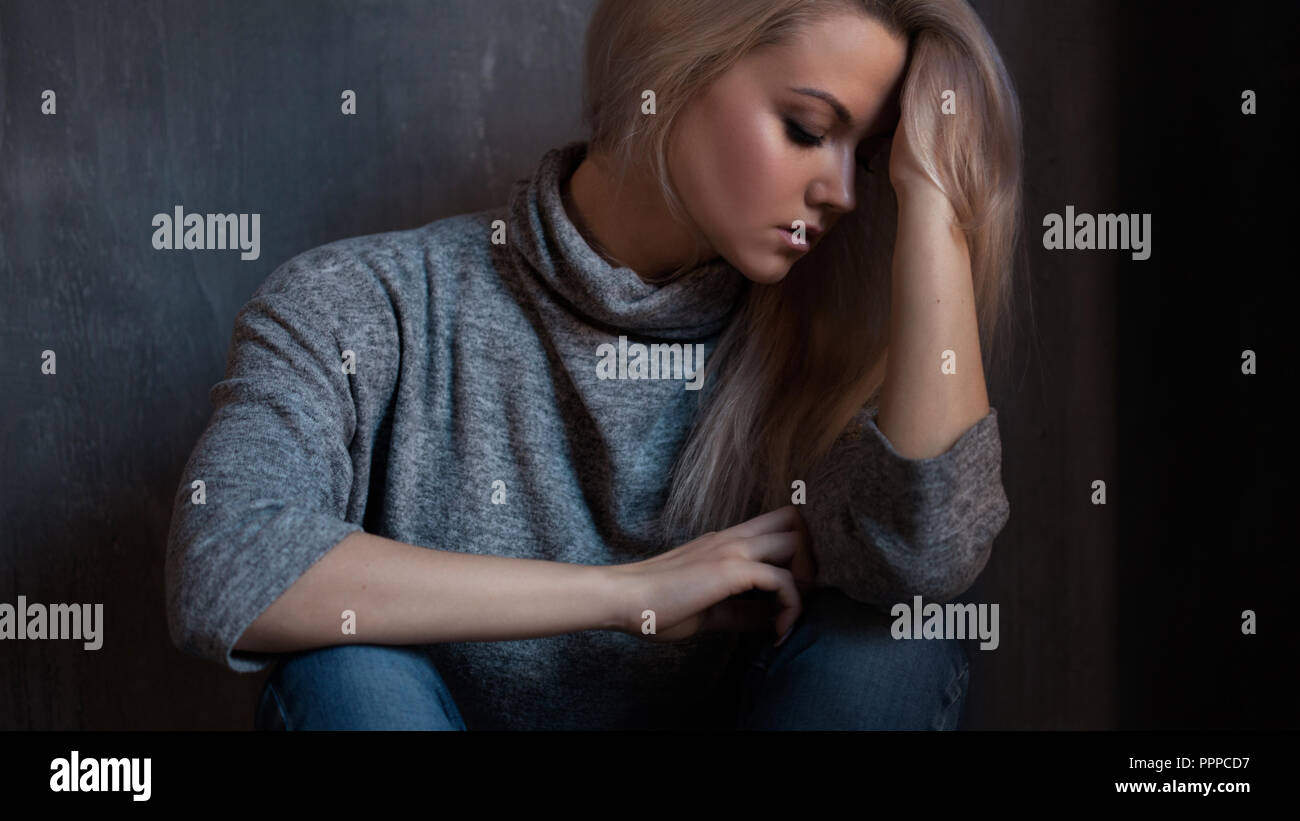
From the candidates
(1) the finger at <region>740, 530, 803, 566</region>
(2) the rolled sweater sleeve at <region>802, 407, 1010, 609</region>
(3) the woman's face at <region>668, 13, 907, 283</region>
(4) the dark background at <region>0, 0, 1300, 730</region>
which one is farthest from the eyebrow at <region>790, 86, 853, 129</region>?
(4) the dark background at <region>0, 0, 1300, 730</region>

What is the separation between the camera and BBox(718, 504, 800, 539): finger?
1042 mm

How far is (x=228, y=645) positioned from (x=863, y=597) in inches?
21.7

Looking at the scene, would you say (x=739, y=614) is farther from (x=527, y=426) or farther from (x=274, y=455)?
(x=274, y=455)

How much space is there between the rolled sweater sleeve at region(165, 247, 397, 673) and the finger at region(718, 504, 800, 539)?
35cm

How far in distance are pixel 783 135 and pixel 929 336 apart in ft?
0.77

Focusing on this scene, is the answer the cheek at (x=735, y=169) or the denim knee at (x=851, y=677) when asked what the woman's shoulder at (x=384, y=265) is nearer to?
the cheek at (x=735, y=169)

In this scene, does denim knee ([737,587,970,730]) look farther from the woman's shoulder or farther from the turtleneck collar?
the woman's shoulder

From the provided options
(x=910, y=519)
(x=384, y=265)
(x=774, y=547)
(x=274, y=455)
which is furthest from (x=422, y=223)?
(x=910, y=519)

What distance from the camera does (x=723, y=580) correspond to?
99cm

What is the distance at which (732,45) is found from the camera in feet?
3.43
